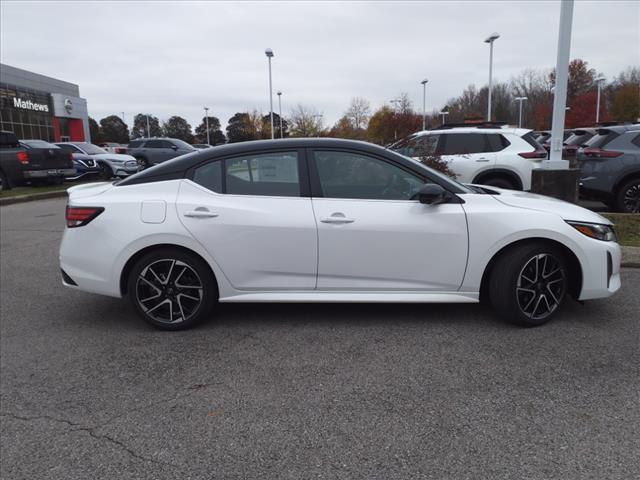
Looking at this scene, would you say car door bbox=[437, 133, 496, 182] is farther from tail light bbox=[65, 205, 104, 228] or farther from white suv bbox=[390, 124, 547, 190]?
tail light bbox=[65, 205, 104, 228]

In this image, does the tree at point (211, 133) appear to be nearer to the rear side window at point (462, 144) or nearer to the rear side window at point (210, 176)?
the rear side window at point (462, 144)

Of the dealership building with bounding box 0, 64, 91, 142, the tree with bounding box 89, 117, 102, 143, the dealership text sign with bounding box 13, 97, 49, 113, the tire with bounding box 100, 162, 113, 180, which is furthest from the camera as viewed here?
the tree with bounding box 89, 117, 102, 143

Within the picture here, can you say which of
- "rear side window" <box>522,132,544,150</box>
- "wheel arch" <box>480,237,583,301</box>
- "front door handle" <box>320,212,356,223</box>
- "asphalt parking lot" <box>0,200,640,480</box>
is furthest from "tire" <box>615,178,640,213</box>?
"front door handle" <box>320,212,356,223</box>

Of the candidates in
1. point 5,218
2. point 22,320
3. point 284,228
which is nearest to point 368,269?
point 284,228

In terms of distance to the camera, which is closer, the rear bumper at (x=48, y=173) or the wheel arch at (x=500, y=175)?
the wheel arch at (x=500, y=175)

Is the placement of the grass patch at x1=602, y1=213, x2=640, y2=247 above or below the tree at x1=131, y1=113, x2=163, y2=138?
below

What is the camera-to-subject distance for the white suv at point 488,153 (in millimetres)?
9391

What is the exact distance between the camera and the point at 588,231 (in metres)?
4.07

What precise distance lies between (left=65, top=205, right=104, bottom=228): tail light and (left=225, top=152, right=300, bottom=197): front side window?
3.60 feet

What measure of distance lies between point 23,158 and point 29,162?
224 millimetres

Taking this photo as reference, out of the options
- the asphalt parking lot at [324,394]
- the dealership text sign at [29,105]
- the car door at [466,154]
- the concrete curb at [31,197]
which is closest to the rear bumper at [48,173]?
the concrete curb at [31,197]

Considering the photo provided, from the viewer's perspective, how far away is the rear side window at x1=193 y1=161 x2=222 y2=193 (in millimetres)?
4207

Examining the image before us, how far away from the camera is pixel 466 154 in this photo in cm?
959

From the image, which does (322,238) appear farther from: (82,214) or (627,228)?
(627,228)
